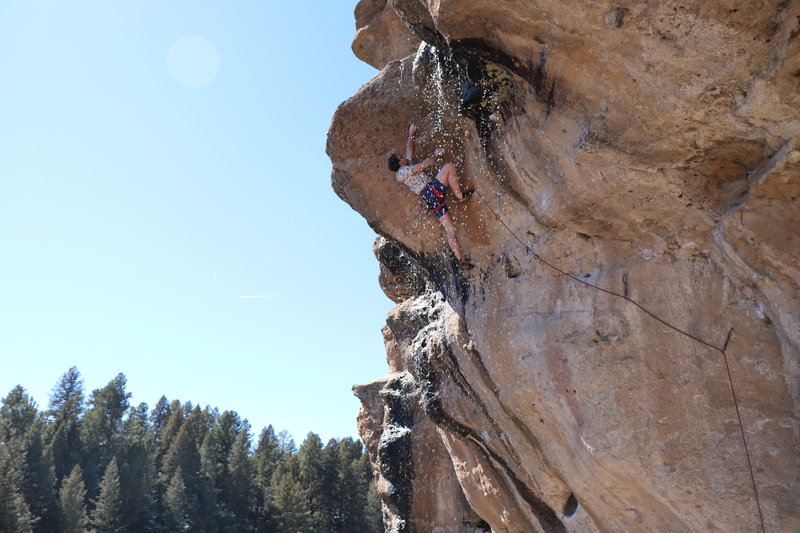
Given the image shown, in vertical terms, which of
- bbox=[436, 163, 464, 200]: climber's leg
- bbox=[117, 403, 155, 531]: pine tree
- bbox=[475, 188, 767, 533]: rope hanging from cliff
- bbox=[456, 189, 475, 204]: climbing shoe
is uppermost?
bbox=[117, 403, 155, 531]: pine tree

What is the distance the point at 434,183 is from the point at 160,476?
122ft

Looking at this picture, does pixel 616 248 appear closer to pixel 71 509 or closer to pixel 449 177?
pixel 449 177

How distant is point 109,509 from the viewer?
31.2 meters

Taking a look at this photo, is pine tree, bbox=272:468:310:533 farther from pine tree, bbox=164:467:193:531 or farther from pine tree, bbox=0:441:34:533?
pine tree, bbox=0:441:34:533

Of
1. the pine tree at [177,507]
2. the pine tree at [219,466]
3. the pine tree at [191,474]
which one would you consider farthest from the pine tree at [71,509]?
the pine tree at [219,466]

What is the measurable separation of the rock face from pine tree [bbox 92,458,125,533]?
2988 cm

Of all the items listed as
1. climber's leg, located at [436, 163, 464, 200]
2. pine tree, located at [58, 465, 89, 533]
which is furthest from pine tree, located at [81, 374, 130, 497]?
climber's leg, located at [436, 163, 464, 200]

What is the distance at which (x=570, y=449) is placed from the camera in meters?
6.49

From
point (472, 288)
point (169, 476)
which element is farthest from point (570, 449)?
point (169, 476)

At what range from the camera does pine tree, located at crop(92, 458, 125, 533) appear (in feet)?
101

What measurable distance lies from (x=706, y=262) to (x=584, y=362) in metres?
1.60

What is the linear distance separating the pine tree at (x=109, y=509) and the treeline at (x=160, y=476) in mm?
55

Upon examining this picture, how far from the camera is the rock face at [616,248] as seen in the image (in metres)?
4.62

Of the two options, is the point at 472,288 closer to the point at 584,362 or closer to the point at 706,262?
the point at 584,362
